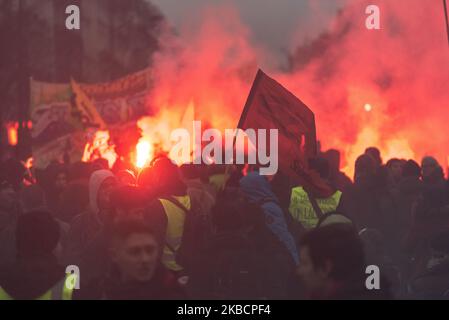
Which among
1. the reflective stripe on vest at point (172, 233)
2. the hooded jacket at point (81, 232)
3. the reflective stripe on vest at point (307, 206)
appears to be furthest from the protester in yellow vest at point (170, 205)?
the reflective stripe on vest at point (307, 206)

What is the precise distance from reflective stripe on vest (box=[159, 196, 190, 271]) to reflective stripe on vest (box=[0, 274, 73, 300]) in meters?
1.72

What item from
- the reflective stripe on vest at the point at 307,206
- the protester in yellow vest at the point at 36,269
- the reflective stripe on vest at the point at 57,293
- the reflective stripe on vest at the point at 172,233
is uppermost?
the reflective stripe on vest at the point at 307,206

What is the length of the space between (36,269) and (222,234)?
1959mm

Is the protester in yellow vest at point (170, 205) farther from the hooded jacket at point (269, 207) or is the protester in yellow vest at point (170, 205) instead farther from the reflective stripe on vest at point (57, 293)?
the reflective stripe on vest at point (57, 293)

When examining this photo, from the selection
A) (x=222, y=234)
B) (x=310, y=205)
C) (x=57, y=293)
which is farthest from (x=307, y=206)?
(x=57, y=293)

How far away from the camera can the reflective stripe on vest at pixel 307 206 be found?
884 centimetres

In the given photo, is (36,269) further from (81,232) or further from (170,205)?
(81,232)

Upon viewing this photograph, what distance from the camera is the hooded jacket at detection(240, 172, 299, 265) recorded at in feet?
27.7

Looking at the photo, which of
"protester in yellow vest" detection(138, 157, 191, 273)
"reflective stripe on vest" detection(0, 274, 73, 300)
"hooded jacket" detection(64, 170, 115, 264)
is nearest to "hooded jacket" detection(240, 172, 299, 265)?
"protester in yellow vest" detection(138, 157, 191, 273)

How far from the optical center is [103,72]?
5631 cm

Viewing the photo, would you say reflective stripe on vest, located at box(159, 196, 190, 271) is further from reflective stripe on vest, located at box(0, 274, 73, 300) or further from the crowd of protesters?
reflective stripe on vest, located at box(0, 274, 73, 300)

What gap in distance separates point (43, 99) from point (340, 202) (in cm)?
1348
